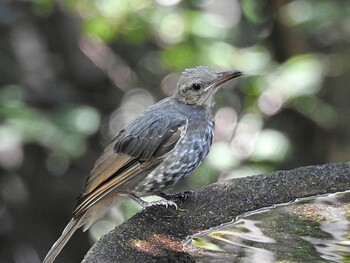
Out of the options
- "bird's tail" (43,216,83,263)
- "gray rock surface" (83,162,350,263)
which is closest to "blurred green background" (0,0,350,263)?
"bird's tail" (43,216,83,263)

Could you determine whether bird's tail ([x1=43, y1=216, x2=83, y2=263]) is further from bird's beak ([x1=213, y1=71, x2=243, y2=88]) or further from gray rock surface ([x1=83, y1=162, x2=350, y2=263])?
bird's beak ([x1=213, y1=71, x2=243, y2=88])

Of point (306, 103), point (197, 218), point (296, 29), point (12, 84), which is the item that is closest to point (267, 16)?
point (296, 29)

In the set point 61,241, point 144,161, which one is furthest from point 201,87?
point 61,241

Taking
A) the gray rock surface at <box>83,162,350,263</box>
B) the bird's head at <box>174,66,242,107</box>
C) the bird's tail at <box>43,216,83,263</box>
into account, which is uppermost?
the bird's head at <box>174,66,242,107</box>

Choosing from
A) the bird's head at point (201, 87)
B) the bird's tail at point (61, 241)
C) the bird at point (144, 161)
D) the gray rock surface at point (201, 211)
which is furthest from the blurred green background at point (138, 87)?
the gray rock surface at point (201, 211)

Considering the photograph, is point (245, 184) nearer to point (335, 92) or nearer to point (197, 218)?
Answer: point (197, 218)

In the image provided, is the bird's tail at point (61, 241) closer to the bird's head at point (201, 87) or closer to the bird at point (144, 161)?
the bird at point (144, 161)

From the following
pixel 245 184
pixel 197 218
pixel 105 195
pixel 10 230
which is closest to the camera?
pixel 197 218
